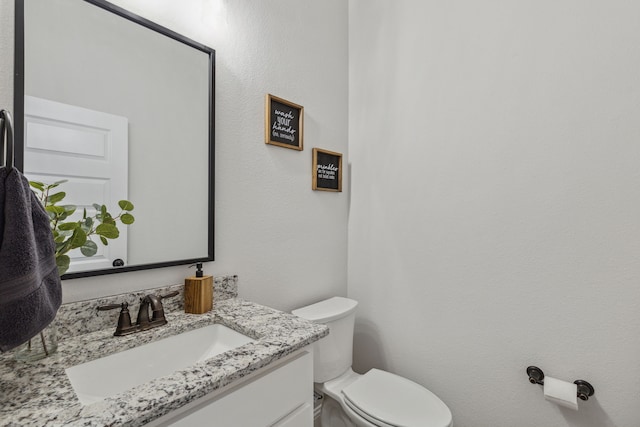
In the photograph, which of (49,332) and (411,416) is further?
(411,416)

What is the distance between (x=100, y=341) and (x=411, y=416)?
1.14 metres

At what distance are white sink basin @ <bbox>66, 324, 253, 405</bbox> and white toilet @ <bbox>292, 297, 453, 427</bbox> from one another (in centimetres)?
48

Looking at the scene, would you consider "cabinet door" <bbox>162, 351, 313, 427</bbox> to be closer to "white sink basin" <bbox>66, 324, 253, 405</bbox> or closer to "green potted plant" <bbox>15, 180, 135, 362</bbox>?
"white sink basin" <bbox>66, 324, 253, 405</bbox>

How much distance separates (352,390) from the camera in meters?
1.32

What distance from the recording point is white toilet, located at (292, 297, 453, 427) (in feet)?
3.79

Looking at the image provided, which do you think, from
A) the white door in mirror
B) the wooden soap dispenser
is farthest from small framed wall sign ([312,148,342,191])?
the white door in mirror

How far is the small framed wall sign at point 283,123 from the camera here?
137 centimetres

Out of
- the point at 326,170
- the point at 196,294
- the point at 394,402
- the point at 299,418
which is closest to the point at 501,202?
the point at 326,170

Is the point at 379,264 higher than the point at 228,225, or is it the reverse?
the point at 228,225

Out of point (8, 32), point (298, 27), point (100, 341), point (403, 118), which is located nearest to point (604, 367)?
point (403, 118)

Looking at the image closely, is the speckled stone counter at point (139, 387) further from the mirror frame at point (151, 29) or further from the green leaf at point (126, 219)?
the green leaf at point (126, 219)

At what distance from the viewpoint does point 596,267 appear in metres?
1.12

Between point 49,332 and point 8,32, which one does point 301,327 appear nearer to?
point 49,332

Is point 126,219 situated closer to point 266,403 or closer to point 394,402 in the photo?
point 266,403
